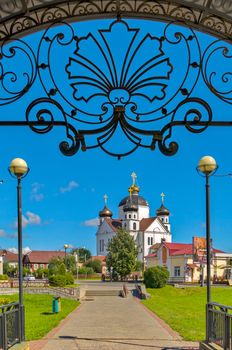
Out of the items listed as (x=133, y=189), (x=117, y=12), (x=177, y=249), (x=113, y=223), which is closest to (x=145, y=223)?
(x=133, y=189)

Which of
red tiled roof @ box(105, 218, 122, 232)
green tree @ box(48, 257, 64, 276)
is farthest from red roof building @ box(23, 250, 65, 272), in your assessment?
green tree @ box(48, 257, 64, 276)

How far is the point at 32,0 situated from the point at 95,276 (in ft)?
270

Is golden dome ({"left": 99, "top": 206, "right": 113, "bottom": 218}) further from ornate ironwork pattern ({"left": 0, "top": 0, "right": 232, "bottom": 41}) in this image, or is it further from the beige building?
ornate ironwork pattern ({"left": 0, "top": 0, "right": 232, "bottom": 41})

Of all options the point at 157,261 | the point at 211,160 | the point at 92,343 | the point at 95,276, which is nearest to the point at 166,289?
the point at 92,343

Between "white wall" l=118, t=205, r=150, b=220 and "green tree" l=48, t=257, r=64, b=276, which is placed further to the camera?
"white wall" l=118, t=205, r=150, b=220

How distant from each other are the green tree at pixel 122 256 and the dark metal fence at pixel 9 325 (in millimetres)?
52604

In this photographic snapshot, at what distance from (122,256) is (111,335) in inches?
1855

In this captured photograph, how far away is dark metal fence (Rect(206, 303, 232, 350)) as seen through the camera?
730 cm

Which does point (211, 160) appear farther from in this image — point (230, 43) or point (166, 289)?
point (166, 289)

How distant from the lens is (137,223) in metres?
94.6

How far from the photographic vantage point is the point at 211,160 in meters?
10.3

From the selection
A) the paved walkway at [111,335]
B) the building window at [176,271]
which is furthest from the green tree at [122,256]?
the paved walkway at [111,335]

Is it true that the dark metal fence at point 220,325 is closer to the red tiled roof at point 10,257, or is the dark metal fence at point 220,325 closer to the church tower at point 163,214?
Answer: the church tower at point 163,214

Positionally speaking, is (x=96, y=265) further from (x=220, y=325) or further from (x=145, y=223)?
(x=220, y=325)
